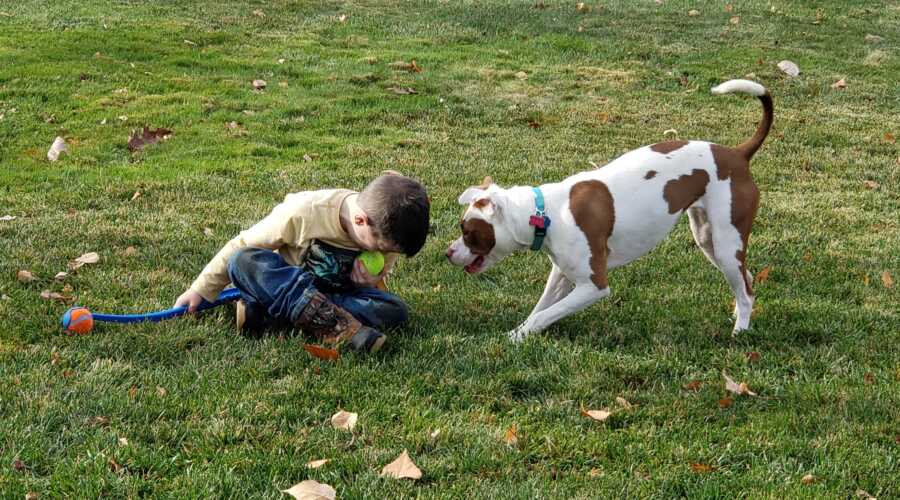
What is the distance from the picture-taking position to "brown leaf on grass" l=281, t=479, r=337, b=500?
3363 millimetres

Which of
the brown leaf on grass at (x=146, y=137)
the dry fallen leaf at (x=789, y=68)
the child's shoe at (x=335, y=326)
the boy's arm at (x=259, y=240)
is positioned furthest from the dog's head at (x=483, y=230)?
the dry fallen leaf at (x=789, y=68)

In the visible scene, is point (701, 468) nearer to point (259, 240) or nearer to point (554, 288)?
point (554, 288)

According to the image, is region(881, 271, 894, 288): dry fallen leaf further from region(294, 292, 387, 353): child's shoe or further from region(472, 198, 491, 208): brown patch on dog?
region(294, 292, 387, 353): child's shoe

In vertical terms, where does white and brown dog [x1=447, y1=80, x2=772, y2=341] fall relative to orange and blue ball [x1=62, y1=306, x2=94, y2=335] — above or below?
above

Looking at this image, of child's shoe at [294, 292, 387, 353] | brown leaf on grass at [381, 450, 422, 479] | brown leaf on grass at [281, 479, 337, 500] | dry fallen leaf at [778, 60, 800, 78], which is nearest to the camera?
brown leaf on grass at [281, 479, 337, 500]

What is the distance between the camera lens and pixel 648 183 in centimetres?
518

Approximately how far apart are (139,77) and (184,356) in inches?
292

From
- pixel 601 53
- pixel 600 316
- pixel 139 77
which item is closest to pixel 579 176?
pixel 600 316

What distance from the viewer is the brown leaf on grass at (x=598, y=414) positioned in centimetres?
409

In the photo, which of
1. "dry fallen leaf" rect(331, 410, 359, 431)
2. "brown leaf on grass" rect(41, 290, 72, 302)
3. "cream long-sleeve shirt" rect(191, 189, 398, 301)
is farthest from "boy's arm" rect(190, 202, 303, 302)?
"dry fallen leaf" rect(331, 410, 359, 431)

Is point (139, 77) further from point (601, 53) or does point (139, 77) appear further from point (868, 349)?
point (868, 349)

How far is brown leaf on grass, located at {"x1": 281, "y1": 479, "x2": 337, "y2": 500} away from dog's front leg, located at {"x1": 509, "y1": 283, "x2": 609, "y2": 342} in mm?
1750

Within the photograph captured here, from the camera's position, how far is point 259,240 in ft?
16.0

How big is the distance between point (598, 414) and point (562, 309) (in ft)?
3.19
